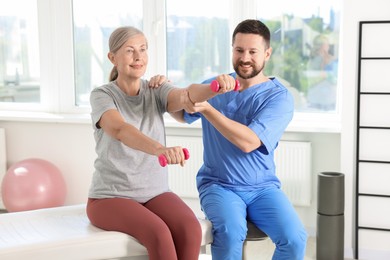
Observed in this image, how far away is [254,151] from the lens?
257 cm

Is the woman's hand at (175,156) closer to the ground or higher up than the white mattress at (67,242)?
higher up

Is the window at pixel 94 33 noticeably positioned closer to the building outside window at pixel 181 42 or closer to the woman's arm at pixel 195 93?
the building outside window at pixel 181 42

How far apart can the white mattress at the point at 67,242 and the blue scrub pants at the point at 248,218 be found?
6 cm

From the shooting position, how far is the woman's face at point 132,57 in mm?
2416

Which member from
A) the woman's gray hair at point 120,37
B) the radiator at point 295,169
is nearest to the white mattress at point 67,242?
the woman's gray hair at point 120,37

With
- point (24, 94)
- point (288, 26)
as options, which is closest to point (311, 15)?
point (288, 26)

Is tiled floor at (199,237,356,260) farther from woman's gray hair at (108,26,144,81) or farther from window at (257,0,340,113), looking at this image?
woman's gray hair at (108,26,144,81)

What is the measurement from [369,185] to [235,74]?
1.22m

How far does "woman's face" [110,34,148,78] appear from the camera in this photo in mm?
2416

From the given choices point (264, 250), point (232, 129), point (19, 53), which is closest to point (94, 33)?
point (19, 53)

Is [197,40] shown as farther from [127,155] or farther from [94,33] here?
[127,155]

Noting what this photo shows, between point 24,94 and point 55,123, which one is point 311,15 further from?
point 24,94

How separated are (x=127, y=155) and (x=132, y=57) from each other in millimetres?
383

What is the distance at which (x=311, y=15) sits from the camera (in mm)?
3877
